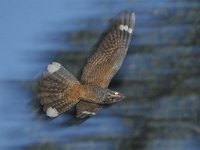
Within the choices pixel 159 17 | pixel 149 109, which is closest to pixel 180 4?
pixel 159 17

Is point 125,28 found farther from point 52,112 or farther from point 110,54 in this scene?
point 52,112

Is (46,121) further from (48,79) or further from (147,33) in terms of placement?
(147,33)

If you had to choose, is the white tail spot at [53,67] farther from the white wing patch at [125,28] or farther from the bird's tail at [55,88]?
the white wing patch at [125,28]

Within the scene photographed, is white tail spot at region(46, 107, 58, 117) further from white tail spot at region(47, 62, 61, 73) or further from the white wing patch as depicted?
the white wing patch

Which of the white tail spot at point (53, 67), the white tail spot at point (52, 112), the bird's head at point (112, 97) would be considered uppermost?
the white tail spot at point (53, 67)

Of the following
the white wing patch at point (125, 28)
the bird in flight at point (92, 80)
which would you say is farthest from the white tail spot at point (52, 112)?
the white wing patch at point (125, 28)
